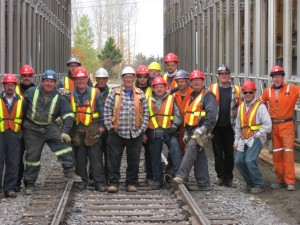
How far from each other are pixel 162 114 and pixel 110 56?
7440cm

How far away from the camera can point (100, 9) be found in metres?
88.4

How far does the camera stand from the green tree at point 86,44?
3339 inches

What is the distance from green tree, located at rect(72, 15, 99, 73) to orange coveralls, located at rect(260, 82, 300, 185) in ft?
248

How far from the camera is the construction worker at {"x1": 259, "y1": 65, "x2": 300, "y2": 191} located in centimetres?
911

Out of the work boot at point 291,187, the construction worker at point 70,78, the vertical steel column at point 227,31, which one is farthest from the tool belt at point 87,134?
the vertical steel column at point 227,31

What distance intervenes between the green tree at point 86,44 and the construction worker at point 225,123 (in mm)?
75115

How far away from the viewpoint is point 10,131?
885cm

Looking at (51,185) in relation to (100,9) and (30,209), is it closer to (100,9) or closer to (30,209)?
(30,209)

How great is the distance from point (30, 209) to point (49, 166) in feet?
14.3

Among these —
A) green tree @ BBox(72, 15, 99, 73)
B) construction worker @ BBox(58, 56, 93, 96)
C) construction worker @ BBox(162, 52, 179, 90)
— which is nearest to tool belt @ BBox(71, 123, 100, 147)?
construction worker @ BBox(58, 56, 93, 96)

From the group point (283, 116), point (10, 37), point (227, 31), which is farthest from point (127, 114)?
point (227, 31)

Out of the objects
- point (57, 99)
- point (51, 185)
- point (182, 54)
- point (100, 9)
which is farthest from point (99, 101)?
point (100, 9)

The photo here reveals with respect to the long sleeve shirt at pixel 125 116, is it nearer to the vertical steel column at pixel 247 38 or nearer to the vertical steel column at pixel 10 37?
the vertical steel column at pixel 10 37

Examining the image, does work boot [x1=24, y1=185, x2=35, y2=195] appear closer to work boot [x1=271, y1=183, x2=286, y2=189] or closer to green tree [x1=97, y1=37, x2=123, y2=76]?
work boot [x1=271, y1=183, x2=286, y2=189]
